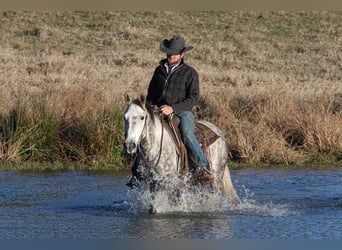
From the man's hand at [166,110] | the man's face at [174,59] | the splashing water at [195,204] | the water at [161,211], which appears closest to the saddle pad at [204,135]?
the splashing water at [195,204]

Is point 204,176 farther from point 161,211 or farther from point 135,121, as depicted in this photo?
point 135,121

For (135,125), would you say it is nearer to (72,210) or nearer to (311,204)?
(72,210)

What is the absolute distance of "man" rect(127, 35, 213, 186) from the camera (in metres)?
10.3

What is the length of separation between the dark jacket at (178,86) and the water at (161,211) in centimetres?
126

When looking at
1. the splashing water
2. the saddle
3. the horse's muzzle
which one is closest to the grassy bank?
the splashing water

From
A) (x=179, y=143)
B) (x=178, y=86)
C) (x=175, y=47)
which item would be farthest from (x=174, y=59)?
(x=179, y=143)

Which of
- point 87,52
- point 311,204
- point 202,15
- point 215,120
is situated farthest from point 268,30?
point 311,204

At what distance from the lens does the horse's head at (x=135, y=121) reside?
30.7 ft

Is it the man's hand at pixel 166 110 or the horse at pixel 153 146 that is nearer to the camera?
the horse at pixel 153 146

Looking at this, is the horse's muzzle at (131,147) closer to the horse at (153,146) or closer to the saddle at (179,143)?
the horse at (153,146)

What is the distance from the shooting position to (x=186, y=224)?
1009 centimetres

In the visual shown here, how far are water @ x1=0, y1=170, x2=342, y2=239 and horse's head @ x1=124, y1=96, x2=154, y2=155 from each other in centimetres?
106

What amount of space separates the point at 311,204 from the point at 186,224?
239 cm

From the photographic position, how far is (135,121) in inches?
378
